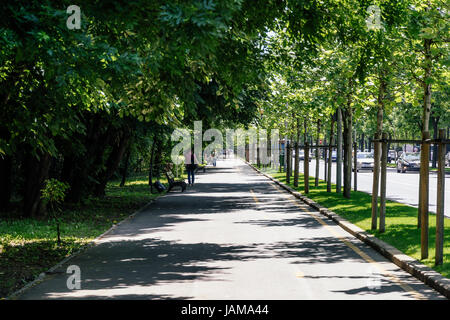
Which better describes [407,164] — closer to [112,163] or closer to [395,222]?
[112,163]

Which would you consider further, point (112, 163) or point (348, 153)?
point (112, 163)

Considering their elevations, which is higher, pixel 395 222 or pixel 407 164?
pixel 407 164

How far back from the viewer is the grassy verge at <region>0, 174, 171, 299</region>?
9703 mm

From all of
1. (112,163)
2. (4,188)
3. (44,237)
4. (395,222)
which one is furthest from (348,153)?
(44,237)

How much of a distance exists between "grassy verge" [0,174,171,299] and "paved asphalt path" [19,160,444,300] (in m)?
0.44

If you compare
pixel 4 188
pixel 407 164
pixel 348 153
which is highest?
pixel 348 153

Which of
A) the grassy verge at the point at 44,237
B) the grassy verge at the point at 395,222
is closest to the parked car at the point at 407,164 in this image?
the grassy verge at the point at 395,222

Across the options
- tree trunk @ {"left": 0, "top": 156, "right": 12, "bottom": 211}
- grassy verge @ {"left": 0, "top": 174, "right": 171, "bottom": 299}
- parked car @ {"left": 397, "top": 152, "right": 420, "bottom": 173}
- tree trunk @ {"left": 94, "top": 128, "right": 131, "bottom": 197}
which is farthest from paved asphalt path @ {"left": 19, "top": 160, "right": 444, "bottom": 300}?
parked car @ {"left": 397, "top": 152, "right": 420, "bottom": 173}

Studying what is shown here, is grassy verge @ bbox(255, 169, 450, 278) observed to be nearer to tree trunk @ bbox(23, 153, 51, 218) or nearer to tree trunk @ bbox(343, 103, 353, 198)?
tree trunk @ bbox(343, 103, 353, 198)

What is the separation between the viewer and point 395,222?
14859 millimetres

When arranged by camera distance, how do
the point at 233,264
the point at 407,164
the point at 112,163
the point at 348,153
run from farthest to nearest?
the point at 407,164
the point at 112,163
the point at 348,153
the point at 233,264

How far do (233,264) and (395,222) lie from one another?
6.24 meters

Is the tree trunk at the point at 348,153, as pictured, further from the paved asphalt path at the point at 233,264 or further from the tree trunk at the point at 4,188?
the tree trunk at the point at 4,188
